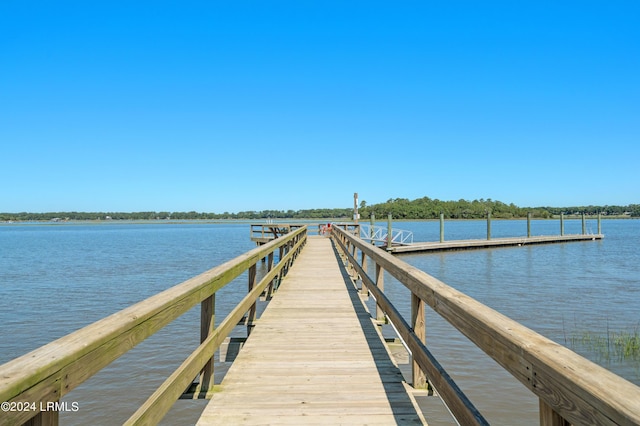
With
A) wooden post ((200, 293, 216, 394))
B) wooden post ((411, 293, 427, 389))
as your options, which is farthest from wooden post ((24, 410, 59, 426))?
wooden post ((411, 293, 427, 389))

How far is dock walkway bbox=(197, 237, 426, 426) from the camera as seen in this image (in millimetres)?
2879

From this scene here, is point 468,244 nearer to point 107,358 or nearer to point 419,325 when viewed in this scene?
point 419,325

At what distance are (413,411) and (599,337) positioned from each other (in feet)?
25.4

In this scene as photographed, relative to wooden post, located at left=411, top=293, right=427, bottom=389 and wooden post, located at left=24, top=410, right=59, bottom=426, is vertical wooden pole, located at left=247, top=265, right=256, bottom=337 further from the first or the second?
wooden post, located at left=24, top=410, right=59, bottom=426

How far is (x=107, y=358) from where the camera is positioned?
1.72 meters

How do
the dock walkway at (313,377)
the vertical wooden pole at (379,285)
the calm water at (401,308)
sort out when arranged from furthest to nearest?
the calm water at (401,308)
the vertical wooden pole at (379,285)
the dock walkway at (313,377)

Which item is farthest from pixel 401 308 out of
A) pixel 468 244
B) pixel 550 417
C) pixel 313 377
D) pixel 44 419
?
pixel 468 244

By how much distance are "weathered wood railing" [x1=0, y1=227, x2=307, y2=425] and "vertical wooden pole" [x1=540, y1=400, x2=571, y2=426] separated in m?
1.60

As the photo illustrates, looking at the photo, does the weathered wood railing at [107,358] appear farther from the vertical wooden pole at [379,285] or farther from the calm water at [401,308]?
the calm water at [401,308]

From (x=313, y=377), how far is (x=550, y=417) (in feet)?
8.07

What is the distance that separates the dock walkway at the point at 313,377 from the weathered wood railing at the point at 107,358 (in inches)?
15.9

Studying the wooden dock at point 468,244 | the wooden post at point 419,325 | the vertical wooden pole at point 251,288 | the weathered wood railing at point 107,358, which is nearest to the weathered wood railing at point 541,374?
the wooden post at point 419,325

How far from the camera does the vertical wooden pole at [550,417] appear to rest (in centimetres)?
138

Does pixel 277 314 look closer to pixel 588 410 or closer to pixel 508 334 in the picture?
pixel 508 334
